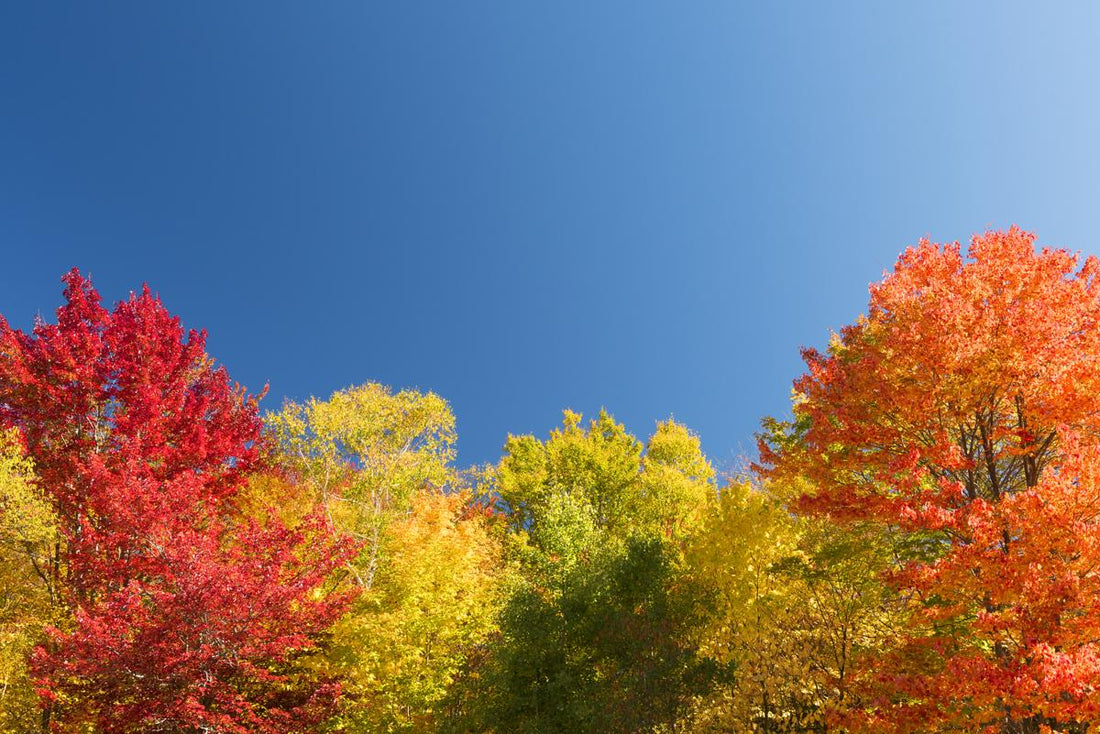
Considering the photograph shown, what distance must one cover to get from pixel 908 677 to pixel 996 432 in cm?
482

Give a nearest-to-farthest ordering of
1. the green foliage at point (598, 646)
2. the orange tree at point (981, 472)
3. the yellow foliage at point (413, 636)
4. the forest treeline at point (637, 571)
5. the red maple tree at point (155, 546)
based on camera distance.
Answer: the orange tree at point (981, 472), the forest treeline at point (637, 571), the red maple tree at point (155, 546), the green foliage at point (598, 646), the yellow foliage at point (413, 636)

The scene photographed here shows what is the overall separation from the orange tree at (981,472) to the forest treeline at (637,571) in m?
0.05

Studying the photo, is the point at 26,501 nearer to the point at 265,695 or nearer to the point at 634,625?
the point at 265,695

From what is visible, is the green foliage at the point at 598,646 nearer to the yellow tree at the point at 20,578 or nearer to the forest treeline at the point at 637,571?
the forest treeline at the point at 637,571

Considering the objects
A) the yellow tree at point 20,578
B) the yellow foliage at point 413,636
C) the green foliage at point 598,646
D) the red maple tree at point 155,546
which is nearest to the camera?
the red maple tree at point 155,546

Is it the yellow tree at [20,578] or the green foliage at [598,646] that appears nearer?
the green foliage at [598,646]

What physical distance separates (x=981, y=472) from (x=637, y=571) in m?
8.27

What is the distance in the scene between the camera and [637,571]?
1584 centimetres

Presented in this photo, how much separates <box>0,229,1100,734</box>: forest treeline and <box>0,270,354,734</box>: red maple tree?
0.08 metres

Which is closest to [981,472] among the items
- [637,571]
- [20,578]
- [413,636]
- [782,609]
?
[782,609]

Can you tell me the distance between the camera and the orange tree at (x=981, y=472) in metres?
8.02

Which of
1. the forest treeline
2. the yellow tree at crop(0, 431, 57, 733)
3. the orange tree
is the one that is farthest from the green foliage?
the yellow tree at crop(0, 431, 57, 733)

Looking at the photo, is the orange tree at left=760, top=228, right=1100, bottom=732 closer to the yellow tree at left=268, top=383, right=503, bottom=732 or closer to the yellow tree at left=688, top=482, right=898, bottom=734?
the yellow tree at left=688, top=482, right=898, bottom=734

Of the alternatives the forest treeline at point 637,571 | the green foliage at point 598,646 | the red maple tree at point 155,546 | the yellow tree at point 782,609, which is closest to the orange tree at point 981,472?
the forest treeline at point 637,571
